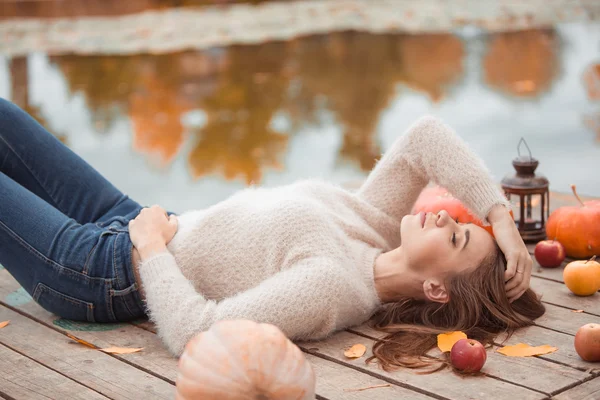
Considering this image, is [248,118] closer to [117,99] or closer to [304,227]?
[117,99]

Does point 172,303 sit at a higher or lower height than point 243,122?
lower

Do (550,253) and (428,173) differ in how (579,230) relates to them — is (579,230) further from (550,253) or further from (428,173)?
(428,173)

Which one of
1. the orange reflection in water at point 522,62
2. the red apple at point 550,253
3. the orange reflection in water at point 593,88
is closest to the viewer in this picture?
the red apple at point 550,253

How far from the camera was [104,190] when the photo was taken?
10.4 feet

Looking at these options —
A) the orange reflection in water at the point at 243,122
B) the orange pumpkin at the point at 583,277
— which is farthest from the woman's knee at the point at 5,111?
the orange reflection in water at the point at 243,122

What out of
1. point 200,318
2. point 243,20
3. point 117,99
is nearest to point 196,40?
point 243,20

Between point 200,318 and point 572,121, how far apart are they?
200 inches

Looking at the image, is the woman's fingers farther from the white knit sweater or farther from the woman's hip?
the woman's hip

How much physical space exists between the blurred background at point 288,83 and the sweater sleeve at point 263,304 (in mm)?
1897

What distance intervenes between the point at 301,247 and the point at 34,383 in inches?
34.6

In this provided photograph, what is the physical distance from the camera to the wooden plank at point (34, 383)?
2.29 meters

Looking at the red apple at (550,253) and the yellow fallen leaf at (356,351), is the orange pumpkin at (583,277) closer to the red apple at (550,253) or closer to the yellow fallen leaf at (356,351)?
the red apple at (550,253)

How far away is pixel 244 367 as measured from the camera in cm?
191

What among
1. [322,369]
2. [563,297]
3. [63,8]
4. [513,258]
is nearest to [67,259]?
[322,369]
